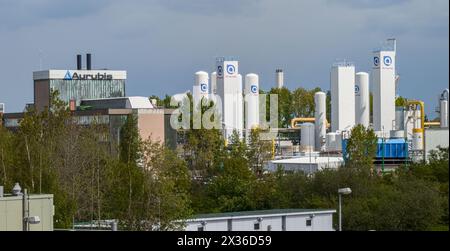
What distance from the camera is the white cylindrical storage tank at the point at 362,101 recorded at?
3444 cm

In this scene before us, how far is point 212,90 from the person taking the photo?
3809 cm

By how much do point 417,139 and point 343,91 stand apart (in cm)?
417

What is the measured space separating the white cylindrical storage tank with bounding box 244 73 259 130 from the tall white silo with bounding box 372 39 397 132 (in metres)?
5.06

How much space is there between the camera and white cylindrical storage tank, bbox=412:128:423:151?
98.6ft

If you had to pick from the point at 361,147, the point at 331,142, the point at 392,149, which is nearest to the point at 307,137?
the point at 331,142

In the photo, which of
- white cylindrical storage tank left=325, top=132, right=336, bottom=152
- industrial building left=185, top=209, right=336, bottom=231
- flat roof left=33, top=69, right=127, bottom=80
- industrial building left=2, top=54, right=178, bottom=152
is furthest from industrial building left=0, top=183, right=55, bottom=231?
flat roof left=33, top=69, right=127, bottom=80

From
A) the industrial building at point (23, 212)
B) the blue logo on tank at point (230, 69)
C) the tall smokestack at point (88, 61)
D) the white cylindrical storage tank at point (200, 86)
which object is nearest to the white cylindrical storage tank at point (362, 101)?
the blue logo on tank at point (230, 69)

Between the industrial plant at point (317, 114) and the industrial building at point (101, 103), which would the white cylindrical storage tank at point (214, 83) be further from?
the industrial building at point (101, 103)

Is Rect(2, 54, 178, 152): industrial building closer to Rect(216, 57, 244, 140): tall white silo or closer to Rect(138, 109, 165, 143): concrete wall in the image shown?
Rect(138, 109, 165, 143): concrete wall

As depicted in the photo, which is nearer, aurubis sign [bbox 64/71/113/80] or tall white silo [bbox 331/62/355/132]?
tall white silo [bbox 331/62/355/132]

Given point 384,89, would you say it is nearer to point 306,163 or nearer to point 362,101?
point 362,101

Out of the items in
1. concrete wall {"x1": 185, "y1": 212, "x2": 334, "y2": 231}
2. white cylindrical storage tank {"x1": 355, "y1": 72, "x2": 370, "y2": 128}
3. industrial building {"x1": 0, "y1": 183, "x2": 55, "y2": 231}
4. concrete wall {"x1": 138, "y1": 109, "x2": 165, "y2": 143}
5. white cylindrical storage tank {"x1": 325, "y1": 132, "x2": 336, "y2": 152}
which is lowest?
concrete wall {"x1": 185, "y1": 212, "x2": 334, "y2": 231}

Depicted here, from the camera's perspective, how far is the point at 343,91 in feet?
111
